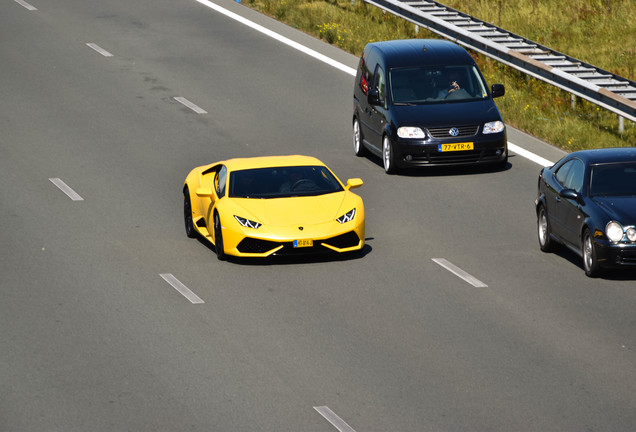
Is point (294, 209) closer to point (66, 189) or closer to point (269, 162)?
point (269, 162)

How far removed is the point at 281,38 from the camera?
3412cm

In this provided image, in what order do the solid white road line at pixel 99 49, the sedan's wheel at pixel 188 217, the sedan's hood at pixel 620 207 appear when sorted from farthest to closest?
1. the solid white road line at pixel 99 49
2. the sedan's wheel at pixel 188 217
3. the sedan's hood at pixel 620 207

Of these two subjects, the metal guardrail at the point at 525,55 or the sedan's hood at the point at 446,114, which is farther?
the metal guardrail at the point at 525,55

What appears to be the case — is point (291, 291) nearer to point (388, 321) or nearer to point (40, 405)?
point (388, 321)

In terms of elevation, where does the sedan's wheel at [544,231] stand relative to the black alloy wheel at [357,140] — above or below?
above

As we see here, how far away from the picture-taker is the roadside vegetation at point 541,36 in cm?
2541

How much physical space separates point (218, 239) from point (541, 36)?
17528 mm

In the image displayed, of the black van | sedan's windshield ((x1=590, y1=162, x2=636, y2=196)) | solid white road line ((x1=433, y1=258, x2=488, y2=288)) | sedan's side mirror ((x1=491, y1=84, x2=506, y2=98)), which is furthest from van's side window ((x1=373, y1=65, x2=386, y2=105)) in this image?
sedan's windshield ((x1=590, y1=162, x2=636, y2=196))

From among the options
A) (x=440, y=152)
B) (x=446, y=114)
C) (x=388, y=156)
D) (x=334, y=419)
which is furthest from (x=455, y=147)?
(x=334, y=419)

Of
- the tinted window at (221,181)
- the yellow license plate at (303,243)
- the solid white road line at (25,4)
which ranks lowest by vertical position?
the solid white road line at (25,4)

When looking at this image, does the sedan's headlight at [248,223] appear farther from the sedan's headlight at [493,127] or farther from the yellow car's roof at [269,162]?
the sedan's headlight at [493,127]

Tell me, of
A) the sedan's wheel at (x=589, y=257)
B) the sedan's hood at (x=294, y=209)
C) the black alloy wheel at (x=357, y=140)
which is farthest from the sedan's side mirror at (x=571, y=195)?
the black alloy wheel at (x=357, y=140)

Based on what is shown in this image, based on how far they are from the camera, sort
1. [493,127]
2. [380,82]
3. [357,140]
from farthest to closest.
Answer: [357,140]
[380,82]
[493,127]

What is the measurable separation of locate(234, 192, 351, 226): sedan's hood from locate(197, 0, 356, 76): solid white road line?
13.0 meters
